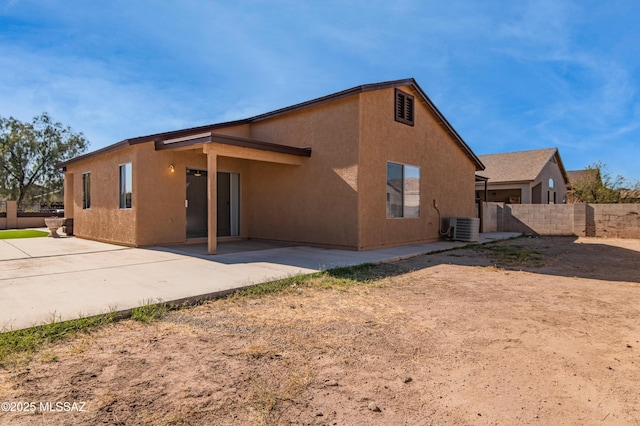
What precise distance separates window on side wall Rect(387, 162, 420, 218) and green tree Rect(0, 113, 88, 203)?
27500mm

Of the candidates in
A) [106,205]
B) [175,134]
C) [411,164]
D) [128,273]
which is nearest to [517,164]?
[411,164]

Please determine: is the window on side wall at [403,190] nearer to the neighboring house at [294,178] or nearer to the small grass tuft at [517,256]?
the neighboring house at [294,178]

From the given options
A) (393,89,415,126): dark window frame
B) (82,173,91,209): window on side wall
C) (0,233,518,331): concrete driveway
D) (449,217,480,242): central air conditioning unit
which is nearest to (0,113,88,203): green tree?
(82,173,91,209): window on side wall

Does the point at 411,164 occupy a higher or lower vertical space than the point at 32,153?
lower

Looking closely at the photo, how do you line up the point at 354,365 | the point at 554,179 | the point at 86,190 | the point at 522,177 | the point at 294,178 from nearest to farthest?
the point at 354,365
the point at 294,178
the point at 86,190
the point at 522,177
the point at 554,179

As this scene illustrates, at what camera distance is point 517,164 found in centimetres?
2462

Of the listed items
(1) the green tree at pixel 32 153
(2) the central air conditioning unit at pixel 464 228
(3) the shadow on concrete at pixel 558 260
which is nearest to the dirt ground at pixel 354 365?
(3) the shadow on concrete at pixel 558 260

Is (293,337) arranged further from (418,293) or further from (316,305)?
(418,293)

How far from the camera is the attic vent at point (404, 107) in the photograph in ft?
35.2

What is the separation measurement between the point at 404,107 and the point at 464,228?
16.2ft

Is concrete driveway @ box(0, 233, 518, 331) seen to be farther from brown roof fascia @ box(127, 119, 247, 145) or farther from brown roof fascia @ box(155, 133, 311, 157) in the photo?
brown roof fascia @ box(127, 119, 247, 145)

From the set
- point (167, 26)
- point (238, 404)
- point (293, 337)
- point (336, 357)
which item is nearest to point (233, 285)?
point (293, 337)

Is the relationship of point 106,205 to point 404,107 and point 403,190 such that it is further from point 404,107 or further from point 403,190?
point 404,107

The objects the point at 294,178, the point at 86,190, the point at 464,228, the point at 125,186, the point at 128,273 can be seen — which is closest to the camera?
the point at 128,273
